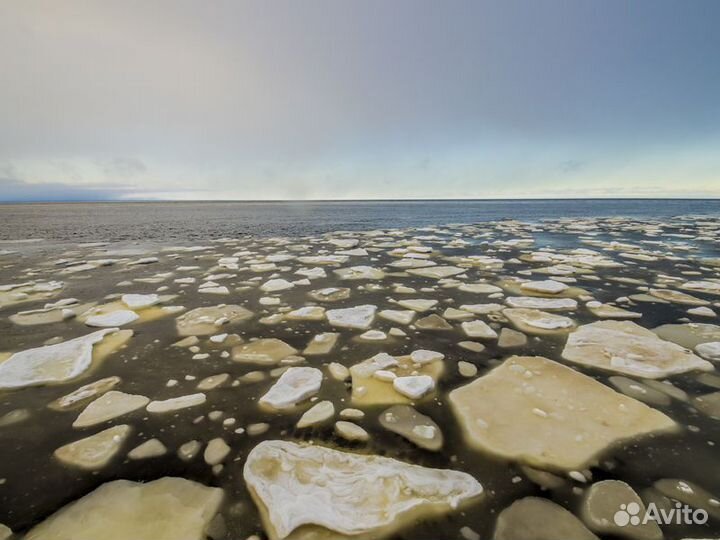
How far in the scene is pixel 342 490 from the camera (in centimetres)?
154

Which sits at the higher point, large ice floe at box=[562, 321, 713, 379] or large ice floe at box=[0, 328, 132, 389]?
large ice floe at box=[562, 321, 713, 379]

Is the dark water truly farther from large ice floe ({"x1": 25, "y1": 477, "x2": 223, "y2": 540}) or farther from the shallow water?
large ice floe ({"x1": 25, "y1": 477, "x2": 223, "y2": 540})

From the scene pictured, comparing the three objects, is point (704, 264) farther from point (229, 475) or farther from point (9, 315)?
point (9, 315)

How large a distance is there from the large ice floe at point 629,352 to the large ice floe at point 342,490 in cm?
188

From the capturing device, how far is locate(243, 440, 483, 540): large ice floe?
1.38m

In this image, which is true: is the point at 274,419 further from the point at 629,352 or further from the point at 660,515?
the point at 629,352

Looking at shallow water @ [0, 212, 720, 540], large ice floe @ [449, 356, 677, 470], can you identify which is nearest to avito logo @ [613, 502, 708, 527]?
shallow water @ [0, 212, 720, 540]

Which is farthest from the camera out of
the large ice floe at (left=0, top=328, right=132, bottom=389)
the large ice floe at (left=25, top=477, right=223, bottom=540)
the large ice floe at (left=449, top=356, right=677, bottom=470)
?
the large ice floe at (left=0, top=328, right=132, bottom=389)

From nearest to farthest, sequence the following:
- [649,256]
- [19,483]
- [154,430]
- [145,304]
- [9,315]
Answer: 1. [19,483]
2. [154,430]
3. [9,315]
4. [145,304]
5. [649,256]

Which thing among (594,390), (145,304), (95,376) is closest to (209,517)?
(95,376)

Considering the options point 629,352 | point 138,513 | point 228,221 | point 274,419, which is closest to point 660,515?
point 629,352

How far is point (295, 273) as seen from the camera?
617 centimetres

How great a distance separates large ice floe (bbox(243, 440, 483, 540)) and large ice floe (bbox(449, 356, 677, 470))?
0.43 metres

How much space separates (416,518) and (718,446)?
176cm
